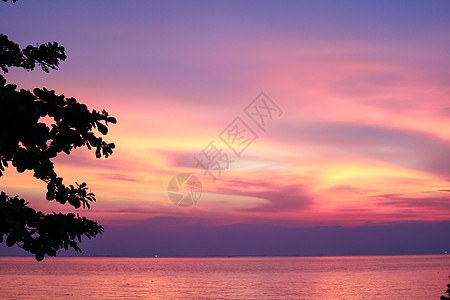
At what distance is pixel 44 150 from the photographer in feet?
34.3

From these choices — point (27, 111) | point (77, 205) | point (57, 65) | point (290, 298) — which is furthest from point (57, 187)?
point (290, 298)

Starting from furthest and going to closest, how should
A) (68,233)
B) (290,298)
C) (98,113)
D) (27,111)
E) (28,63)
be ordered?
(290,298) → (28,63) → (68,233) → (98,113) → (27,111)

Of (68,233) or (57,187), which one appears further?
(68,233)

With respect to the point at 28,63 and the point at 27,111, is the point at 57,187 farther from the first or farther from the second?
the point at 28,63

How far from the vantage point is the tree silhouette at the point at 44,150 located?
29.2ft

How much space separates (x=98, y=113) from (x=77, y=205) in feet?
5.86

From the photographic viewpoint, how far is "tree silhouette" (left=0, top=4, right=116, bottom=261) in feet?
29.2

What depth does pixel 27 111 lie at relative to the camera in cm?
877

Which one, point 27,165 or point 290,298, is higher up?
point 27,165

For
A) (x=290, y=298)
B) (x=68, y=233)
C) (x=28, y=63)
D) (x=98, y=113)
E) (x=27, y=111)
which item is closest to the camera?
(x=27, y=111)

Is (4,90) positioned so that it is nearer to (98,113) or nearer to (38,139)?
(38,139)

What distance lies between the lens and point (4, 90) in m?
9.00

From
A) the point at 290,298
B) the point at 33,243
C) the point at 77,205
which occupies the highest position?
the point at 77,205

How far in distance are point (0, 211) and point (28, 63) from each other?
164 inches
